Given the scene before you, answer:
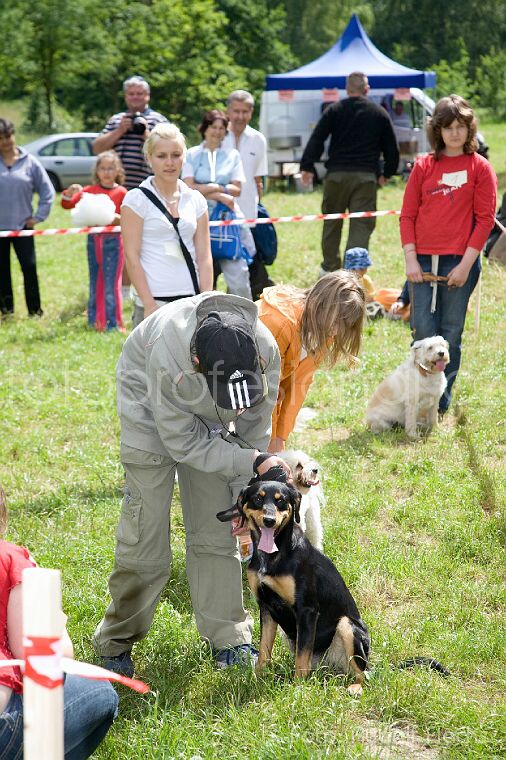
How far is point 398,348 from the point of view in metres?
8.45

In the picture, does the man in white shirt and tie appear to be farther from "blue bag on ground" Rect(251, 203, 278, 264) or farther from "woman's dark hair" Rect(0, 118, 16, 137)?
"woman's dark hair" Rect(0, 118, 16, 137)

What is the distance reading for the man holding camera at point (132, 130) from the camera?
9.12 m

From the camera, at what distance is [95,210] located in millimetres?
9172

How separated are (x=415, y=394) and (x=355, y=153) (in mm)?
4463

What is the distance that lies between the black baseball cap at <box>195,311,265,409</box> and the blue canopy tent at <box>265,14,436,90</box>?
1865cm

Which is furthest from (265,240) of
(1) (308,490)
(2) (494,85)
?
(2) (494,85)

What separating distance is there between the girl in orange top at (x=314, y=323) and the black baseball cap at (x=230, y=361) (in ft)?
2.68

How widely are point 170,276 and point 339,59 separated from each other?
17905 mm

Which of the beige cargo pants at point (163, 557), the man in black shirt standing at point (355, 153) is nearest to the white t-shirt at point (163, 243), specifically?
the beige cargo pants at point (163, 557)

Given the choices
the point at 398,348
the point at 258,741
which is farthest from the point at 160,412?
the point at 398,348

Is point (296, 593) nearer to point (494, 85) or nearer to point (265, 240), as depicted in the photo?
point (265, 240)

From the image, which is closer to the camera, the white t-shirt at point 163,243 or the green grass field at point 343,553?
the green grass field at point 343,553

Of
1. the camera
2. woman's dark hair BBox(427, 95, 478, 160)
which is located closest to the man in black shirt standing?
the camera

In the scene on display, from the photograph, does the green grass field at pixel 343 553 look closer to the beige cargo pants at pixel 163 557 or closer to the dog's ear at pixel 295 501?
the beige cargo pants at pixel 163 557
